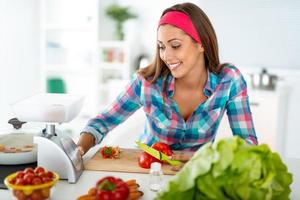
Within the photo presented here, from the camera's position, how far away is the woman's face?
172 cm

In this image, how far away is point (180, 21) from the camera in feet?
5.70

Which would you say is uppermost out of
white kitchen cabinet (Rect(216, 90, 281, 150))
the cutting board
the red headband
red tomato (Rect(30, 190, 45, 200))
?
the red headband

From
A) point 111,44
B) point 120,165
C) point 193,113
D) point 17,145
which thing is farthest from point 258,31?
point 17,145

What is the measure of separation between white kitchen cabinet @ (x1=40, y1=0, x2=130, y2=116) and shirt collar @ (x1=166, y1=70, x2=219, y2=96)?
293cm

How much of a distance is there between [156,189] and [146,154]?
263 millimetres

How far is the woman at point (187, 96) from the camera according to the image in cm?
179

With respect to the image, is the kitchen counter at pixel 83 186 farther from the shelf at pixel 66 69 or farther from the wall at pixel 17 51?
the shelf at pixel 66 69

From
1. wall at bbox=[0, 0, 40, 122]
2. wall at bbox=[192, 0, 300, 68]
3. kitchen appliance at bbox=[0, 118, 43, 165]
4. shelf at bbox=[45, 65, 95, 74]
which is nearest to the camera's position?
kitchen appliance at bbox=[0, 118, 43, 165]

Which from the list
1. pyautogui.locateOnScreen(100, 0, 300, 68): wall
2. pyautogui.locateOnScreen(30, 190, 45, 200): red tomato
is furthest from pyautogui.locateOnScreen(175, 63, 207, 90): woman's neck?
pyautogui.locateOnScreen(100, 0, 300, 68): wall

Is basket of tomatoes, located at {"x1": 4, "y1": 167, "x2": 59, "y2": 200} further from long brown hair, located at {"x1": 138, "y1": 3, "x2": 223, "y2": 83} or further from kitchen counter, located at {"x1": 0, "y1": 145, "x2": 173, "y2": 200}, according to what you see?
long brown hair, located at {"x1": 138, "y1": 3, "x2": 223, "y2": 83}

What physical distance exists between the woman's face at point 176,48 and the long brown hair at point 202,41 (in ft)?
0.25

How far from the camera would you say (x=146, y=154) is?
1.59m

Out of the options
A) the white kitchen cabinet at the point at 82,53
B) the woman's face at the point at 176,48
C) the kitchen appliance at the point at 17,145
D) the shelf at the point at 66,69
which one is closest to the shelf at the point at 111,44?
the white kitchen cabinet at the point at 82,53

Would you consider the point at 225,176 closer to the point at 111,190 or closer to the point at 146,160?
the point at 111,190
